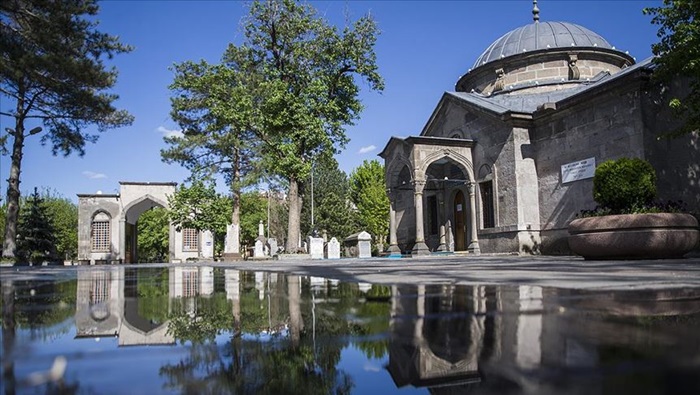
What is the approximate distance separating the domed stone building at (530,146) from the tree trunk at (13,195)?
18.6 meters

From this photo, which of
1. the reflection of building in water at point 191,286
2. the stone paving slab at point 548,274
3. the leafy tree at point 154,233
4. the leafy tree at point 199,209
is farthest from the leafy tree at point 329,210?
the reflection of building in water at point 191,286

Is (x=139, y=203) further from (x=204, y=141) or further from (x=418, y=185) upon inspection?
(x=418, y=185)

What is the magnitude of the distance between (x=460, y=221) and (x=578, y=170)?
7.88m

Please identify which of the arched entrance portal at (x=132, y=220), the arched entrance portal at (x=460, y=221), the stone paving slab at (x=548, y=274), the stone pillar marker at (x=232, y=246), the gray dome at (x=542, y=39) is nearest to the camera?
the stone paving slab at (x=548, y=274)

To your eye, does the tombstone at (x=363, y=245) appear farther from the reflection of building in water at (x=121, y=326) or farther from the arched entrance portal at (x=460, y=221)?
the reflection of building in water at (x=121, y=326)

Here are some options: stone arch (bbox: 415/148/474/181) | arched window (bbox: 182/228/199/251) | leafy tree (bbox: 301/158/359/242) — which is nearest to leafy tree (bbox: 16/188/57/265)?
arched window (bbox: 182/228/199/251)

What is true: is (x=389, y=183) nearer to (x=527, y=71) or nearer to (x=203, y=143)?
(x=527, y=71)

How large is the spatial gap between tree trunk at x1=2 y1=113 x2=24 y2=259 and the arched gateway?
17.1 metres

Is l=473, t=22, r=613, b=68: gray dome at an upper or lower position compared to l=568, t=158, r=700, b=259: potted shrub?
upper

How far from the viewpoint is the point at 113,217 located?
143ft

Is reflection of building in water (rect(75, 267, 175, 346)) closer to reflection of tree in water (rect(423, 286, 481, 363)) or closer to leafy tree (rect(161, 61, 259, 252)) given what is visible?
reflection of tree in water (rect(423, 286, 481, 363))

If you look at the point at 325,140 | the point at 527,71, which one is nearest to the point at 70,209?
the point at 325,140

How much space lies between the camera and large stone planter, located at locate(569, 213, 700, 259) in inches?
390

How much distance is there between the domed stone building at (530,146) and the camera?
51.3ft
